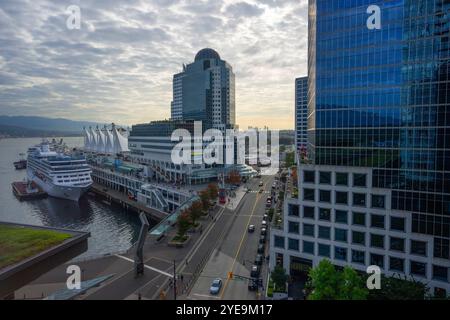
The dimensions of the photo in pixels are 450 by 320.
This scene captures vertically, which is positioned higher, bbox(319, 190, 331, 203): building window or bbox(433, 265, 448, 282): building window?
bbox(319, 190, 331, 203): building window

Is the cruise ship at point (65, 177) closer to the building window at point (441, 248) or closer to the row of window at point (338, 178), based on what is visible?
the row of window at point (338, 178)

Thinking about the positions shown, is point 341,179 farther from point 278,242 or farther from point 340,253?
point 278,242

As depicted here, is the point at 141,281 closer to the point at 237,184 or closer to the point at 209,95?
the point at 237,184

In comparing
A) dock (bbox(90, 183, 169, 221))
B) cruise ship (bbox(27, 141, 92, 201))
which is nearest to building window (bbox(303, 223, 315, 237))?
dock (bbox(90, 183, 169, 221))

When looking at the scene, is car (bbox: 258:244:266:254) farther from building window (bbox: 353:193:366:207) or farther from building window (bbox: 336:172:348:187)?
building window (bbox: 353:193:366:207)

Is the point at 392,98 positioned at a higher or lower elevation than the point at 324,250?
higher

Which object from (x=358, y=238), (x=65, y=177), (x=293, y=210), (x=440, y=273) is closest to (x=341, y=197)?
(x=358, y=238)
